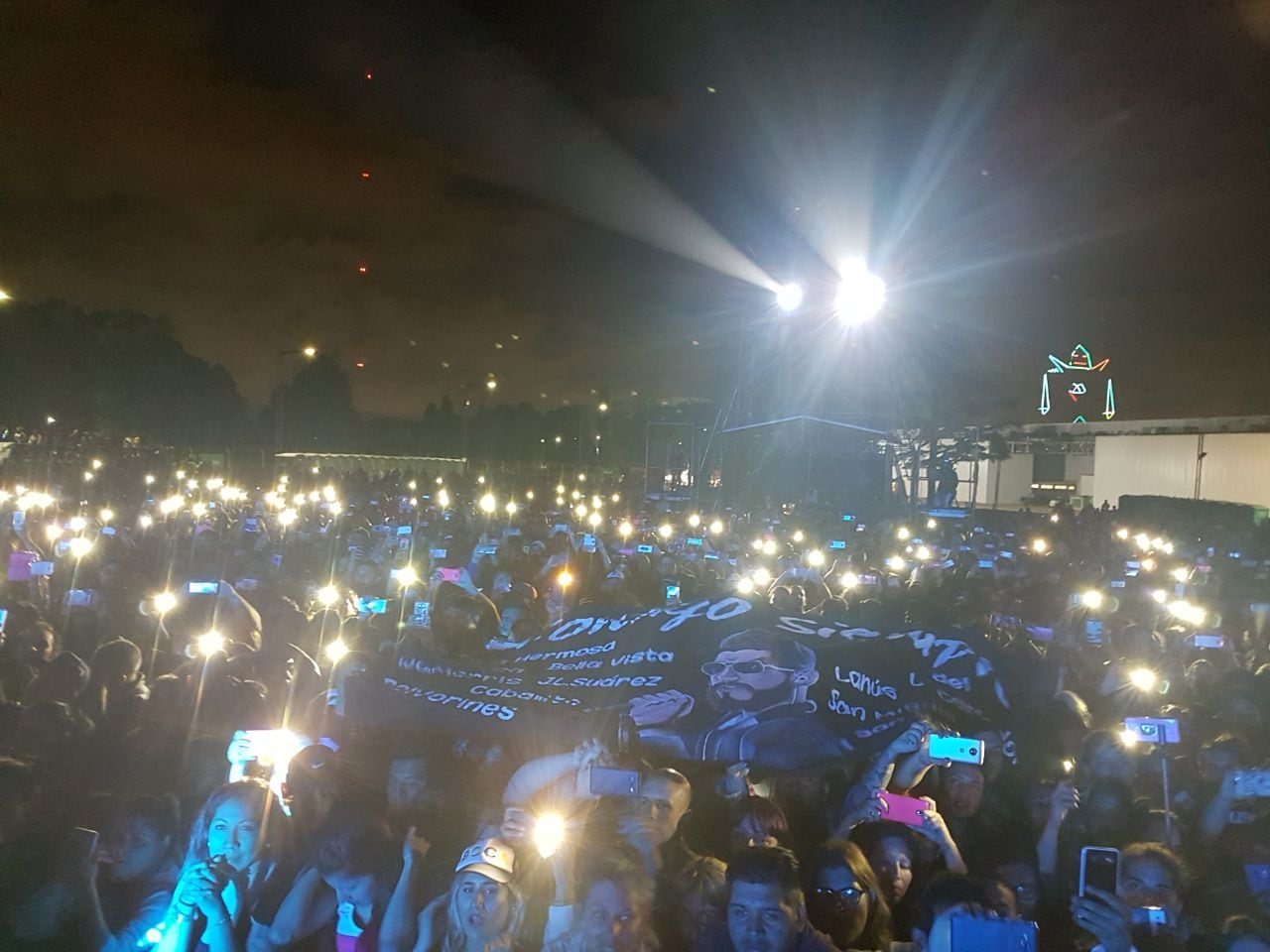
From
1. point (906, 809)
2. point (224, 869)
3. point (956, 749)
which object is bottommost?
point (224, 869)

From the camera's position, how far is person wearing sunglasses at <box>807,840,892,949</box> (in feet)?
14.5

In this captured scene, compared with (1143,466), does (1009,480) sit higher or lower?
higher

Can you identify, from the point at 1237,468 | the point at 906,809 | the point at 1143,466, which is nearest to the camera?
the point at 906,809

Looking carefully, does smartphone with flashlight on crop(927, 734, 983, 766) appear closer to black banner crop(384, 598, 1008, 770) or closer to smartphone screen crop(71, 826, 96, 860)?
black banner crop(384, 598, 1008, 770)

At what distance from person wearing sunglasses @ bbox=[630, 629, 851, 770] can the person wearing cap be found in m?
1.91

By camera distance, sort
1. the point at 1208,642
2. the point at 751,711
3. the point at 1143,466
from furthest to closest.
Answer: the point at 1143,466
the point at 1208,642
the point at 751,711

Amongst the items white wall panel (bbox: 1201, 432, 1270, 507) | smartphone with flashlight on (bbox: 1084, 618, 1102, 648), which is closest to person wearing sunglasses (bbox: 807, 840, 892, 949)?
smartphone with flashlight on (bbox: 1084, 618, 1102, 648)

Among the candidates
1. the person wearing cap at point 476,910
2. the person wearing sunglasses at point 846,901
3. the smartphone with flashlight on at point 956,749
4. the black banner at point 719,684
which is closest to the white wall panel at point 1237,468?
the black banner at point 719,684

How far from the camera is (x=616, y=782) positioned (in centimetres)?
479

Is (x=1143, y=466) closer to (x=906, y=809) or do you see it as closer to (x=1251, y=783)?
(x=1251, y=783)

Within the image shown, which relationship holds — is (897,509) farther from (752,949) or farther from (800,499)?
(752,949)

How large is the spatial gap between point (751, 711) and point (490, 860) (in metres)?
2.48

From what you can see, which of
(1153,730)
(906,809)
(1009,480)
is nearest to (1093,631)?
(1153,730)

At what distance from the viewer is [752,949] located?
13.6 ft
